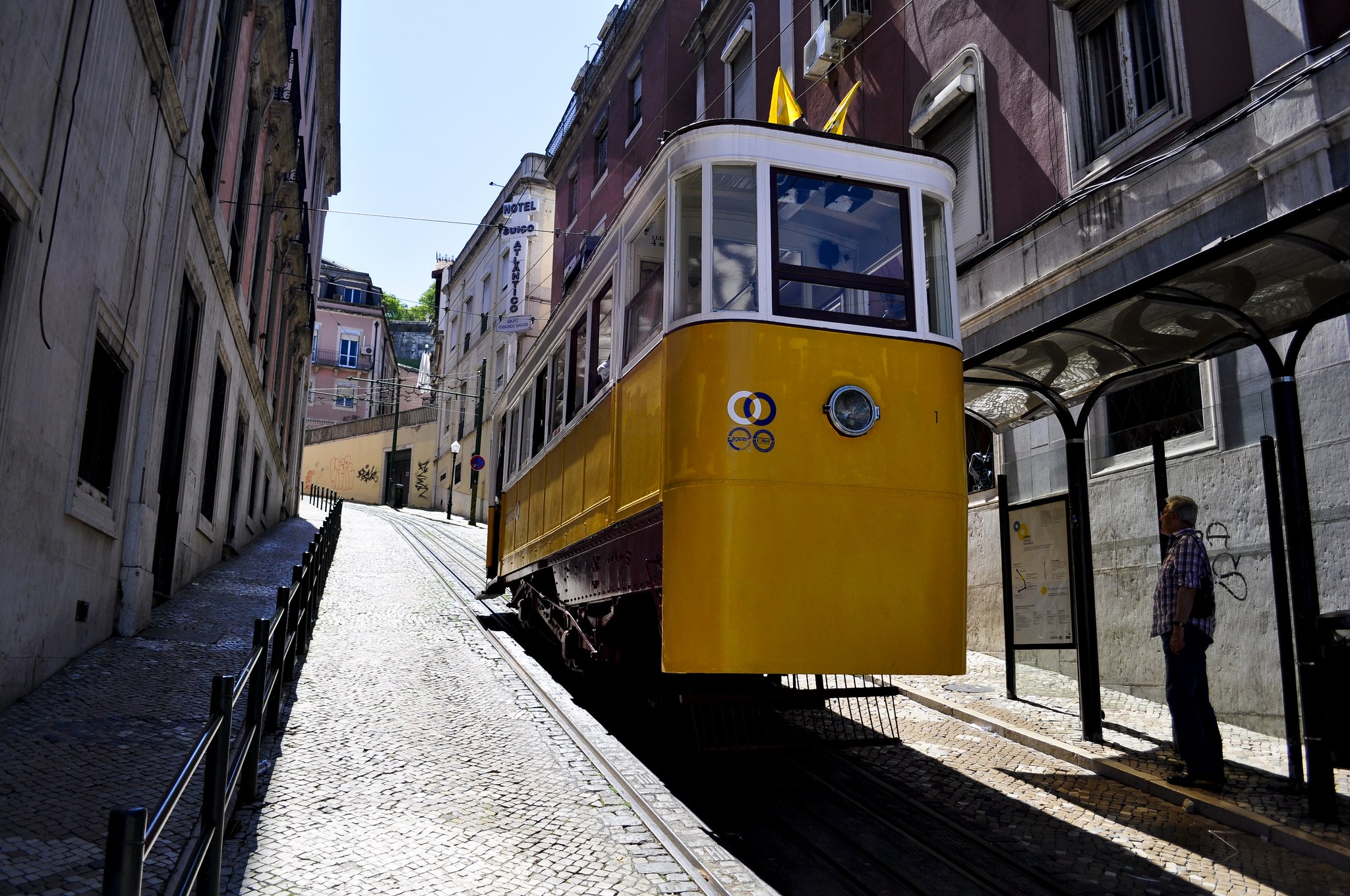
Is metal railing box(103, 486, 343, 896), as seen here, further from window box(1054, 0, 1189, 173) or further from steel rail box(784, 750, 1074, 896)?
window box(1054, 0, 1189, 173)

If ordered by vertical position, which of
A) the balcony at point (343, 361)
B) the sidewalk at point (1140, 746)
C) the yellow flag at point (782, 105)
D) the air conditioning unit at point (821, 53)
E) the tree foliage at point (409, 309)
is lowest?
the sidewalk at point (1140, 746)

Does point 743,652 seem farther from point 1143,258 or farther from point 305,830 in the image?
point 1143,258

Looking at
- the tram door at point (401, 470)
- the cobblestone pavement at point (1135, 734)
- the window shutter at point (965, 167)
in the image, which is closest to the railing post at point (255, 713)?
the cobblestone pavement at point (1135, 734)

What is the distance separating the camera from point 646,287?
6.20 metres

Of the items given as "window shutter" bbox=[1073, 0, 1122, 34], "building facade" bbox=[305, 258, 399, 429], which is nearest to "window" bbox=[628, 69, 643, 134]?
"window shutter" bbox=[1073, 0, 1122, 34]

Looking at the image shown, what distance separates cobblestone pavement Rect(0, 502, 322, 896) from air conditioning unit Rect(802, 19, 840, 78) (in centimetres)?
1062

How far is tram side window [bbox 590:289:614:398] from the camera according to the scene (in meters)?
6.86

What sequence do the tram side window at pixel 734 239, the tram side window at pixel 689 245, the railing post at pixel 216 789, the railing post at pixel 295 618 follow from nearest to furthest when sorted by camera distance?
the railing post at pixel 216 789, the tram side window at pixel 734 239, the tram side window at pixel 689 245, the railing post at pixel 295 618

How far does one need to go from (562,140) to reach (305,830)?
25.9m

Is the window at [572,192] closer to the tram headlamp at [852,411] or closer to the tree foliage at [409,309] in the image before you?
the tram headlamp at [852,411]

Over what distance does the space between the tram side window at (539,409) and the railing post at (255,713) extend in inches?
183

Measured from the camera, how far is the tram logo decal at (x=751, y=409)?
17.0ft

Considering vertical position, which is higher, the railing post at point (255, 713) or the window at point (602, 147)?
the window at point (602, 147)

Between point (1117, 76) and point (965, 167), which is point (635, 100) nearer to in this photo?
point (965, 167)
